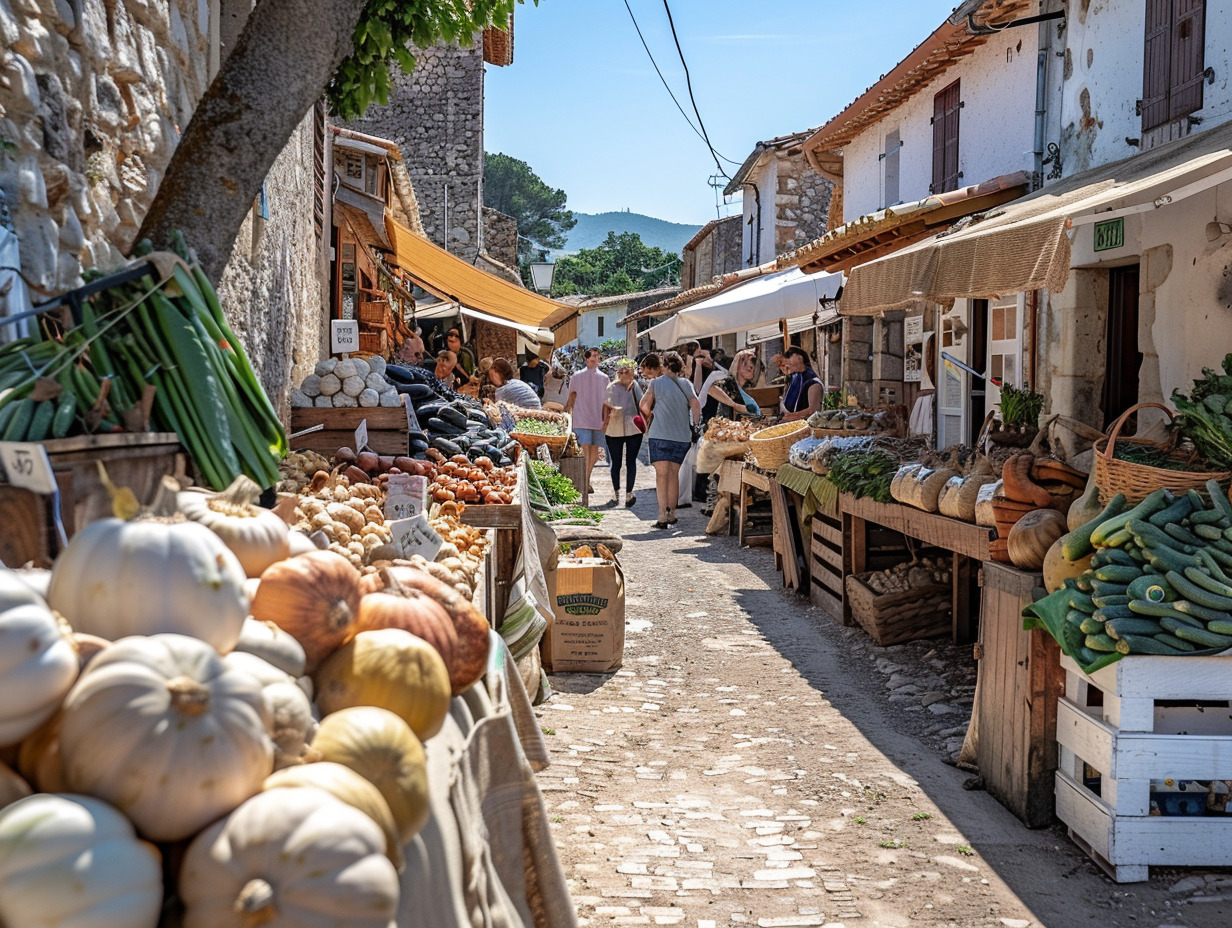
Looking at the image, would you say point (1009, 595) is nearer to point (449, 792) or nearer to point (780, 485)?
point (449, 792)

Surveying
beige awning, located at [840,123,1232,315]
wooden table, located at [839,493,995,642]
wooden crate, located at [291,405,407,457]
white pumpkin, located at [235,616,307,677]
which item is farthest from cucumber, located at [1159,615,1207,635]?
wooden crate, located at [291,405,407,457]

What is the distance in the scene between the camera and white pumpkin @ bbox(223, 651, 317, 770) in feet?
5.58

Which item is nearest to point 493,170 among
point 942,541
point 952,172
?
point 952,172

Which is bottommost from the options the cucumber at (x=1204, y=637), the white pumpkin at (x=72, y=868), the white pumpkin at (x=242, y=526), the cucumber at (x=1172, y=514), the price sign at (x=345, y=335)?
the cucumber at (x=1204, y=637)

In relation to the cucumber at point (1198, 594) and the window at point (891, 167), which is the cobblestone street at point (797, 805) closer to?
the cucumber at point (1198, 594)

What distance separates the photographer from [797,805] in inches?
186

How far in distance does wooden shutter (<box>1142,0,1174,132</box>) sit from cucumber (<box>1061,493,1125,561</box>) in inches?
203

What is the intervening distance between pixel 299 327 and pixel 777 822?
557cm

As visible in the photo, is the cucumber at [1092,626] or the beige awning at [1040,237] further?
the beige awning at [1040,237]

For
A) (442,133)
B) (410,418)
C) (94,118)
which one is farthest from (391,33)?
(442,133)

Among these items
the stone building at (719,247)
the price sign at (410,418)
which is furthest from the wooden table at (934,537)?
the stone building at (719,247)

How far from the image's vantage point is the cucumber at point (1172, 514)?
4.09 metres

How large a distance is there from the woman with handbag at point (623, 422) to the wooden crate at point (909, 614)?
23.3 feet

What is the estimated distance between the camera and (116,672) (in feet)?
4.99
